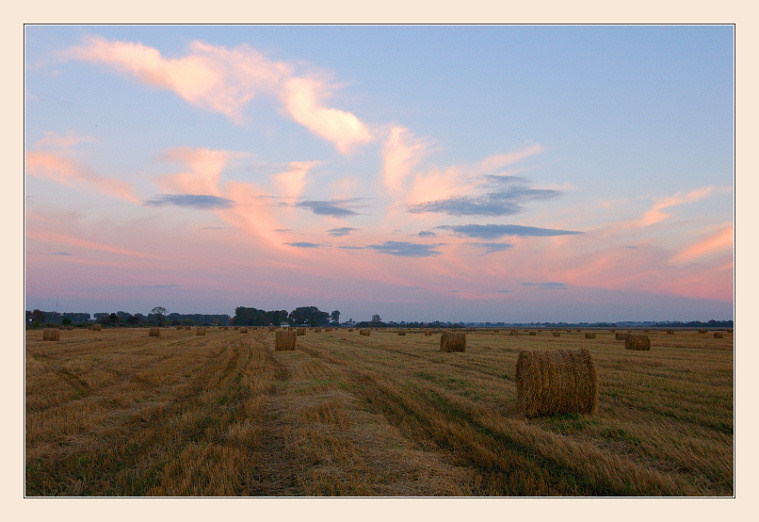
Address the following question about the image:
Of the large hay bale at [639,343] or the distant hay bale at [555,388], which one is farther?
the large hay bale at [639,343]

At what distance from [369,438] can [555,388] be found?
474cm

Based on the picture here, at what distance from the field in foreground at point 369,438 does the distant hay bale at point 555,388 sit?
271 mm

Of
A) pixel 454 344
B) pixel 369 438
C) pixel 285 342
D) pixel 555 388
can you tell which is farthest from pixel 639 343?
pixel 369 438

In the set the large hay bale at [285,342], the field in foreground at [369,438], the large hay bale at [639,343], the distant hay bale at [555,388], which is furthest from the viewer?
the large hay bale at [285,342]

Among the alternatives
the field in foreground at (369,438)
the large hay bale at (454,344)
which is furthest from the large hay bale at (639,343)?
the field in foreground at (369,438)

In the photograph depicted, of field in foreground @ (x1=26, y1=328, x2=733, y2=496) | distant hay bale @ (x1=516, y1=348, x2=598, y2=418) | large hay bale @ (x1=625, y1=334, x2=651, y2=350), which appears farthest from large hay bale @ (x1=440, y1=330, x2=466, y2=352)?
distant hay bale @ (x1=516, y1=348, x2=598, y2=418)

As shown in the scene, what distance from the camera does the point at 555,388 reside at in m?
11.2

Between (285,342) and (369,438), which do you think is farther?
(285,342)

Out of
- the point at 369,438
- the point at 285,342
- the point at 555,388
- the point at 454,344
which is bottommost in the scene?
the point at 285,342

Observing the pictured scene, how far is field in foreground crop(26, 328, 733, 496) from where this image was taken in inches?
268

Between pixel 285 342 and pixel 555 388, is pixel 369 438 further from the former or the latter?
pixel 285 342

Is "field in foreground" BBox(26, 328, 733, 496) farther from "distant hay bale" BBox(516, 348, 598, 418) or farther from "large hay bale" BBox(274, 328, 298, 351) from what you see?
"large hay bale" BBox(274, 328, 298, 351)

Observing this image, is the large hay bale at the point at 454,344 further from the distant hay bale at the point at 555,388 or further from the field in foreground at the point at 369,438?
the distant hay bale at the point at 555,388

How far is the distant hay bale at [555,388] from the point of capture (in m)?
11.1
